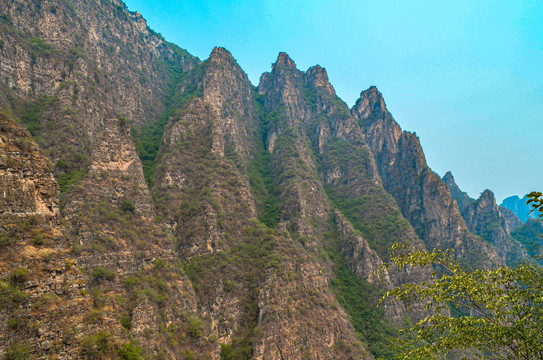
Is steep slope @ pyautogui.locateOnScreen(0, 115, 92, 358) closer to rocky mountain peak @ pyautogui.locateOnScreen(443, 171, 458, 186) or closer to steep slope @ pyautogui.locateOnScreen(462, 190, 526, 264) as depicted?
steep slope @ pyautogui.locateOnScreen(462, 190, 526, 264)

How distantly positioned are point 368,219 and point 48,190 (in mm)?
105206

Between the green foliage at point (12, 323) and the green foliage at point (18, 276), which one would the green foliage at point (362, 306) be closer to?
the green foliage at point (12, 323)

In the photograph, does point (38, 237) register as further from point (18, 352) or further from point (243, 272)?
point (243, 272)

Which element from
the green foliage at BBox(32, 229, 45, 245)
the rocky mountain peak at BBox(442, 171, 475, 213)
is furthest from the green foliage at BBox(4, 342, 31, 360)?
the rocky mountain peak at BBox(442, 171, 475, 213)

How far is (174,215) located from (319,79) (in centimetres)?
14902

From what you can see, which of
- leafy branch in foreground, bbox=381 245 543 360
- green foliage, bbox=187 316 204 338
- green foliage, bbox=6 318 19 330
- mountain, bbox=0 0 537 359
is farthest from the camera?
green foliage, bbox=187 316 204 338

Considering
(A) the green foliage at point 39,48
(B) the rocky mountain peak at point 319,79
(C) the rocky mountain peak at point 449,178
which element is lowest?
(A) the green foliage at point 39,48

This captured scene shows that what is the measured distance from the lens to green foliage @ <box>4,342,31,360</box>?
15875 mm

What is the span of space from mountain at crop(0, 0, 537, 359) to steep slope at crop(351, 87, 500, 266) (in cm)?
87

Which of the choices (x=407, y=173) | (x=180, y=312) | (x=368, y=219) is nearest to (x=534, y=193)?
(x=180, y=312)

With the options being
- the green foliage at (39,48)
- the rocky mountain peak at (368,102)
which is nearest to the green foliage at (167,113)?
the green foliage at (39,48)

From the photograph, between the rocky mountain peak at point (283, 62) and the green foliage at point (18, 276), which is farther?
the rocky mountain peak at point (283, 62)

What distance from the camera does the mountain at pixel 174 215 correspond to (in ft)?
67.4

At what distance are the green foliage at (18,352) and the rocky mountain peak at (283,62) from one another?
7296 inches
